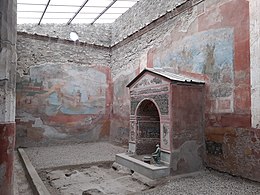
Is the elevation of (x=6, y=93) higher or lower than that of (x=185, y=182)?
higher

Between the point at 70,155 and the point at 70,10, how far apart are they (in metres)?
4.59

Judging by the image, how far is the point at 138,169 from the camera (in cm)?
461

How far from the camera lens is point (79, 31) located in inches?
372

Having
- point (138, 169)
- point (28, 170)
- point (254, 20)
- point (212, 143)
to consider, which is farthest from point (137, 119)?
point (254, 20)

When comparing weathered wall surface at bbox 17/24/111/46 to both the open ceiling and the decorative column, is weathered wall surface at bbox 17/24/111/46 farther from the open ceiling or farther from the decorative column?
the decorative column

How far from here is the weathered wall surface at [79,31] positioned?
29.1 feet

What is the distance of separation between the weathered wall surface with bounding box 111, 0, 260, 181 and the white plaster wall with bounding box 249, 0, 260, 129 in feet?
0.31

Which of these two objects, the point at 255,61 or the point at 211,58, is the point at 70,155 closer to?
the point at 211,58

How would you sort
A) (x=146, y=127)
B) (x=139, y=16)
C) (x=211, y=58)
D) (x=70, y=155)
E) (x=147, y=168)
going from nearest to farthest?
(x=147, y=168) → (x=211, y=58) → (x=146, y=127) → (x=70, y=155) → (x=139, y=16)

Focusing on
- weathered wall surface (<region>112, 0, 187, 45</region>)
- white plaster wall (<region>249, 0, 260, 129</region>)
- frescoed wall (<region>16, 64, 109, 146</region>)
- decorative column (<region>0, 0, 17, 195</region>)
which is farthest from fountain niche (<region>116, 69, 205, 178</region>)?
frescoed wall (<region>16, 64, 109, 146</region>)

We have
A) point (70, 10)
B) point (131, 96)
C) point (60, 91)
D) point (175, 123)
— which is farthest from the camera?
point (60, 91)

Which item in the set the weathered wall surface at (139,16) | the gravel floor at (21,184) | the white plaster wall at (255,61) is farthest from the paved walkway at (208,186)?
the weathered wall surface at (139,16)

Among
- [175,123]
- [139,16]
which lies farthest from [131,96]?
[139,16]

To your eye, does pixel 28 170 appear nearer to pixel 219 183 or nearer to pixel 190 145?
pixel 190 145
